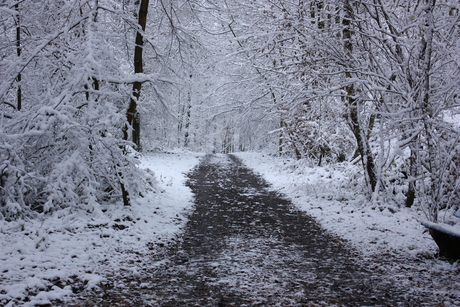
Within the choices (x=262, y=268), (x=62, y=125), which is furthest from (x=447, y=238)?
(x=62, y=125)

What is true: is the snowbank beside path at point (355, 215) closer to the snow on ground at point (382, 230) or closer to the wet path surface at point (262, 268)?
the snow on ground at point (382, 230)

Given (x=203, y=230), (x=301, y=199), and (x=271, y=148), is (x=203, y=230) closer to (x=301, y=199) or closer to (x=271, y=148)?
(x=301, y=199)

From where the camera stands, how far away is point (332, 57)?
6984 mm

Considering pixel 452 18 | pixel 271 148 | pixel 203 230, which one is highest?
pixel 452 18

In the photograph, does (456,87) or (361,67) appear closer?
(456,87)

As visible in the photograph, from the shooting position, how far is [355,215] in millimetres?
7812

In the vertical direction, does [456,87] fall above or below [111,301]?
above

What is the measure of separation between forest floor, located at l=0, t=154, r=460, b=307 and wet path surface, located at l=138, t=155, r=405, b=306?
0.05ft

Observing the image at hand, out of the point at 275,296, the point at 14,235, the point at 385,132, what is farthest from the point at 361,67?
the point at 14,235

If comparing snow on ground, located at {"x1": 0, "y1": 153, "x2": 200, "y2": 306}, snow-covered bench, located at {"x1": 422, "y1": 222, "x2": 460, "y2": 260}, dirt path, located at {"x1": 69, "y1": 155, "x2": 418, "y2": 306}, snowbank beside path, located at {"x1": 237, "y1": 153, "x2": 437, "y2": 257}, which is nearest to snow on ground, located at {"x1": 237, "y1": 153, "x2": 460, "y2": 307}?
snowbank beside path, located at {"x1": 237, "y1": 153, "x2": 437, "y2": 257}

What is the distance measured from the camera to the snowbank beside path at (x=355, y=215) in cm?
589

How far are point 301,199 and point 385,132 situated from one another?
4864 millimetres

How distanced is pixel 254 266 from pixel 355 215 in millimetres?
4031

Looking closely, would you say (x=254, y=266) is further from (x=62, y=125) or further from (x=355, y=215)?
(x=62, y=125)
